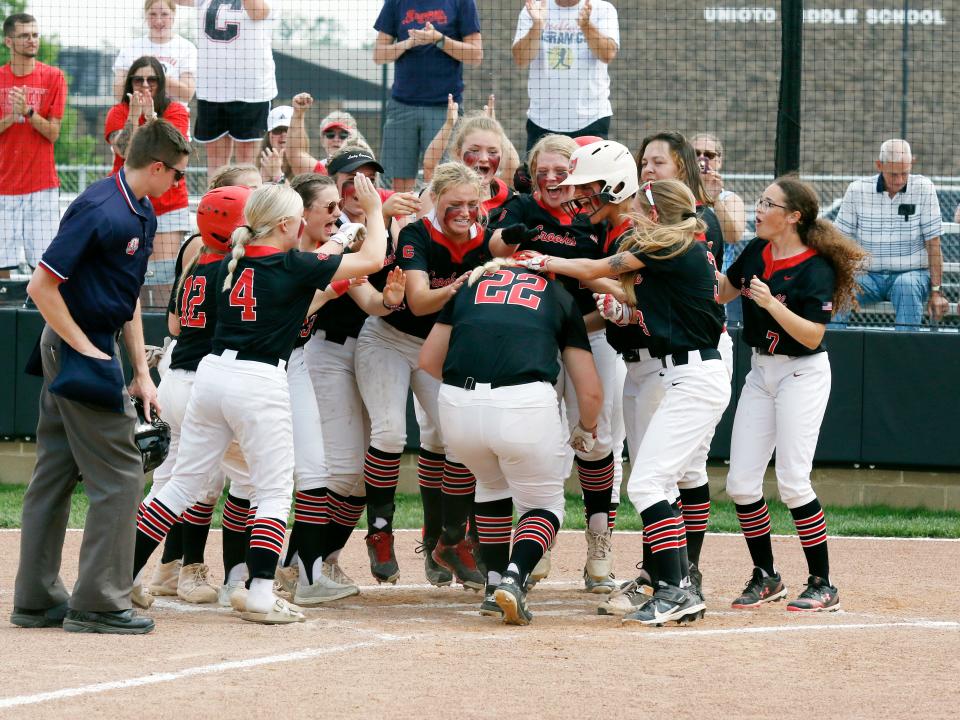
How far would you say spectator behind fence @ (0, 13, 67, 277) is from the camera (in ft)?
33.1

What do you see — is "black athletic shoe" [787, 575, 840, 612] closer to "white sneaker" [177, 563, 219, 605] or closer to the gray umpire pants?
"white sneaker" [177, 563, 219, 605]

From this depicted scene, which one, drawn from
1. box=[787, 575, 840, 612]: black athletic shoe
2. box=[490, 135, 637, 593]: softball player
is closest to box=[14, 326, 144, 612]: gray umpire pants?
box=[490, 135, 637, 593]: softball player

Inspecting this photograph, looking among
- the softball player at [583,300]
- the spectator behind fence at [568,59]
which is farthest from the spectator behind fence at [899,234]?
the softball player at [583,300]

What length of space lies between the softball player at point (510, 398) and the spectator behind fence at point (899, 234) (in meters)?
4.37

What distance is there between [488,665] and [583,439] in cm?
168

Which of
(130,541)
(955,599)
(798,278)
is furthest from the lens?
(955,599)

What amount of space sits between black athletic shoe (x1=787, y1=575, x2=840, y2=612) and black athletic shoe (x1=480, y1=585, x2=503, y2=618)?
4.52 ft

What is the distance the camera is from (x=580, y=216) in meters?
6.28

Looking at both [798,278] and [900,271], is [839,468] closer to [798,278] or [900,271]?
[900,271]

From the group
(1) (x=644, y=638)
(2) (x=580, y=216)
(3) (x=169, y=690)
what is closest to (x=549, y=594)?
(1) (x=644, y=638)

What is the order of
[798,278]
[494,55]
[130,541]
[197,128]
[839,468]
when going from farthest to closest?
[494,55]
[197,128]
[839,468]
[798,278]
[130,541]

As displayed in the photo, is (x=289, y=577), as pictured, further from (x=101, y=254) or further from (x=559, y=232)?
(x=559, y=232)

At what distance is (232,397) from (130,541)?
0.69 m

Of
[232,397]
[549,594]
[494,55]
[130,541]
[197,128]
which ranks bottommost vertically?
[549,594]
